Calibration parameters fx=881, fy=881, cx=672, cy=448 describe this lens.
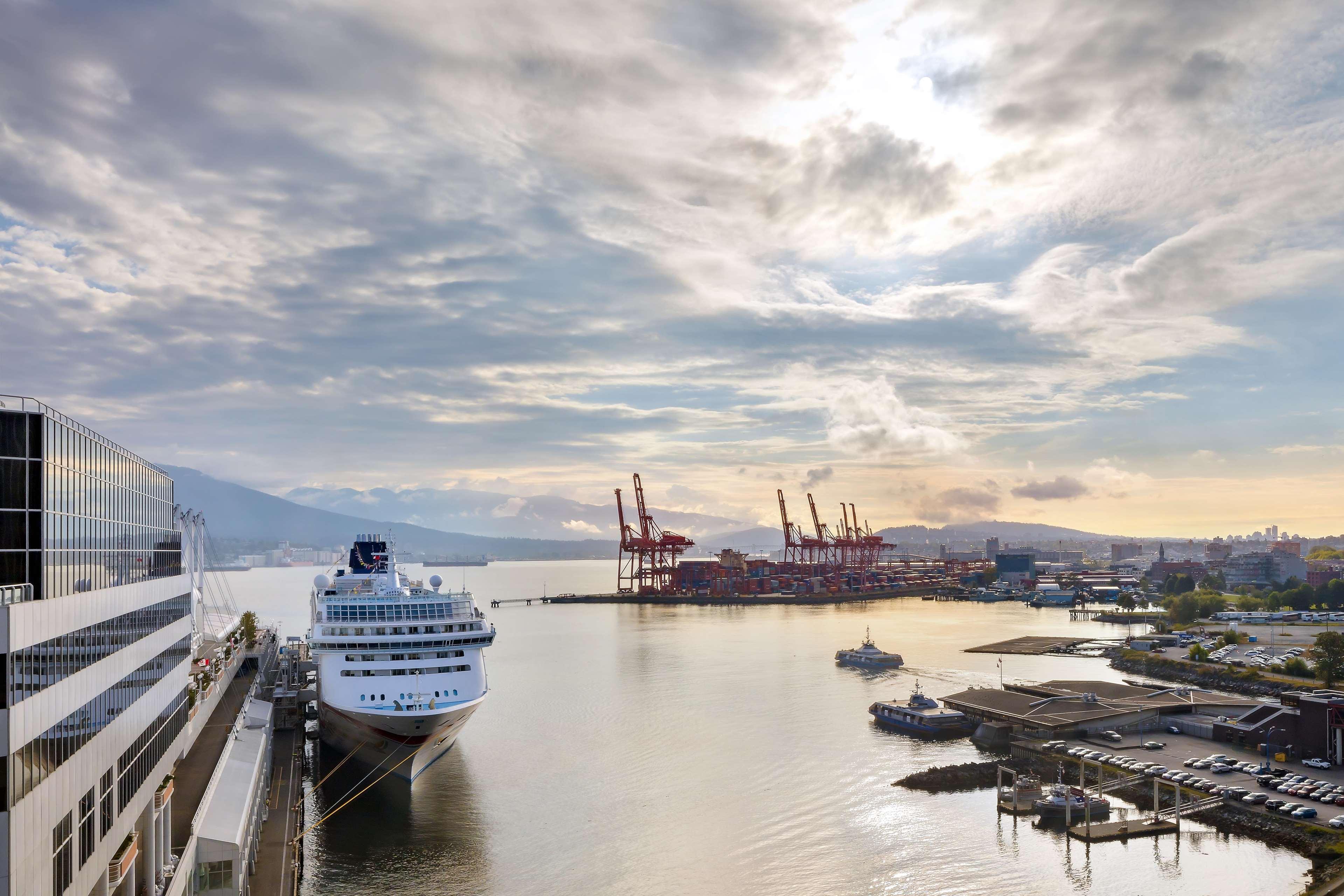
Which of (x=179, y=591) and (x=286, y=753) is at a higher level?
(x=179, y=591)

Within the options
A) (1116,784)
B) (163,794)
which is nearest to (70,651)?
(163,794)

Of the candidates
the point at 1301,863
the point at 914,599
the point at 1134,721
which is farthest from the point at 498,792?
the point at 914,599

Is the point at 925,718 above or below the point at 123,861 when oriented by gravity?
below

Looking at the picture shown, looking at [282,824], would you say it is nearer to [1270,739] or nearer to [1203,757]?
[1203,757]

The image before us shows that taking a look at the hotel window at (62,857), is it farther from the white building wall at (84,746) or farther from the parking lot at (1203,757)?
the parking lot at (1203,757)

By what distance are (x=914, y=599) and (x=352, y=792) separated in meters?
82.0

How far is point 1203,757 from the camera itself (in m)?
23.2

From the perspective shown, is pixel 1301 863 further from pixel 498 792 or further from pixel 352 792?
pixel 352 792

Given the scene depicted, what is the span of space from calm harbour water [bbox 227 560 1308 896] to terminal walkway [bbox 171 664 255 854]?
8.37ft

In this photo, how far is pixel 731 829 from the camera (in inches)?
727

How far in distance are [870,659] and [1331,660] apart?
17262 millimetres

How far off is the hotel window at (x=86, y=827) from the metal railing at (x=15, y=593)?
2.34m

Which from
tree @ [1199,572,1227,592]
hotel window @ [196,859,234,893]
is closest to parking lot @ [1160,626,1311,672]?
tree @ [1199,572,1227,592]

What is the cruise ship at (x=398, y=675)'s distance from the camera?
20391 millimetres
